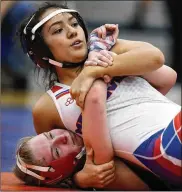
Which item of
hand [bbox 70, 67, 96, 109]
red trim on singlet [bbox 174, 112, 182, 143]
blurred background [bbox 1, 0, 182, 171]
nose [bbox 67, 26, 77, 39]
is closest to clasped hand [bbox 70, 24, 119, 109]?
hand [bbox 70, 67, 96, 109]

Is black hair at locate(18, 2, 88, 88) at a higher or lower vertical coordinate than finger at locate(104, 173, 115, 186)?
higher

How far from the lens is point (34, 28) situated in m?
2.86

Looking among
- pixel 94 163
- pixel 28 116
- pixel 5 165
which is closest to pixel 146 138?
pixel 94 163

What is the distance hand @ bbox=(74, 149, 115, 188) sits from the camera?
2.66 m

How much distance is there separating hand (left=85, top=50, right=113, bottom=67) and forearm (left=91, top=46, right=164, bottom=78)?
0.02 metres

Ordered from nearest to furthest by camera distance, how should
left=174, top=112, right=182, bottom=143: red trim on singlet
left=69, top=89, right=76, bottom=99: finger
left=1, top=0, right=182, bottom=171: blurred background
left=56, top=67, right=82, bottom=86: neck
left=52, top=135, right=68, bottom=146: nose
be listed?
left=174, top=112, right=182, bottom=143: red trim on singlet → left=69, top=89, right=76, bottom=99: finger → left=52, top=135, right=68, bottom=146: nose → left=56, top=67, right=82, bottom=86: neck → left=1, top=0, right=182, bottom=171: blurred background

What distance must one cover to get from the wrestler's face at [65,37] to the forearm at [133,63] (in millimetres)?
181

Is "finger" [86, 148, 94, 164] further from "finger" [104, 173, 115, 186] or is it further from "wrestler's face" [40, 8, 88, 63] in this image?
"wrestler's face" [40, 8, 88, 63]

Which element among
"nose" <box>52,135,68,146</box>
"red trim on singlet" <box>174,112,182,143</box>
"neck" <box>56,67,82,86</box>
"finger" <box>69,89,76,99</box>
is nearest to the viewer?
"red trim on singlet" <box>174,112,182,143</box>

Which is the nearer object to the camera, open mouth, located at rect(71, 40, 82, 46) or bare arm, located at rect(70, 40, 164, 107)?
bare arm, located at rect(70, 40, 164, 107)

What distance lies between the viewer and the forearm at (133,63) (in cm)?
265

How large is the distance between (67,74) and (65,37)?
0.64 ft

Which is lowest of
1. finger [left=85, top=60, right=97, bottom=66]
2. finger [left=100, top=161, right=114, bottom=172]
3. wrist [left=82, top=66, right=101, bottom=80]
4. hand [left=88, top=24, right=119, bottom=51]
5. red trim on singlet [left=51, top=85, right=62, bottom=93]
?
finger [left=100, top=161, right=114, bottom=172]

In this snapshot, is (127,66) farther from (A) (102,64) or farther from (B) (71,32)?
(B) (71,32)
